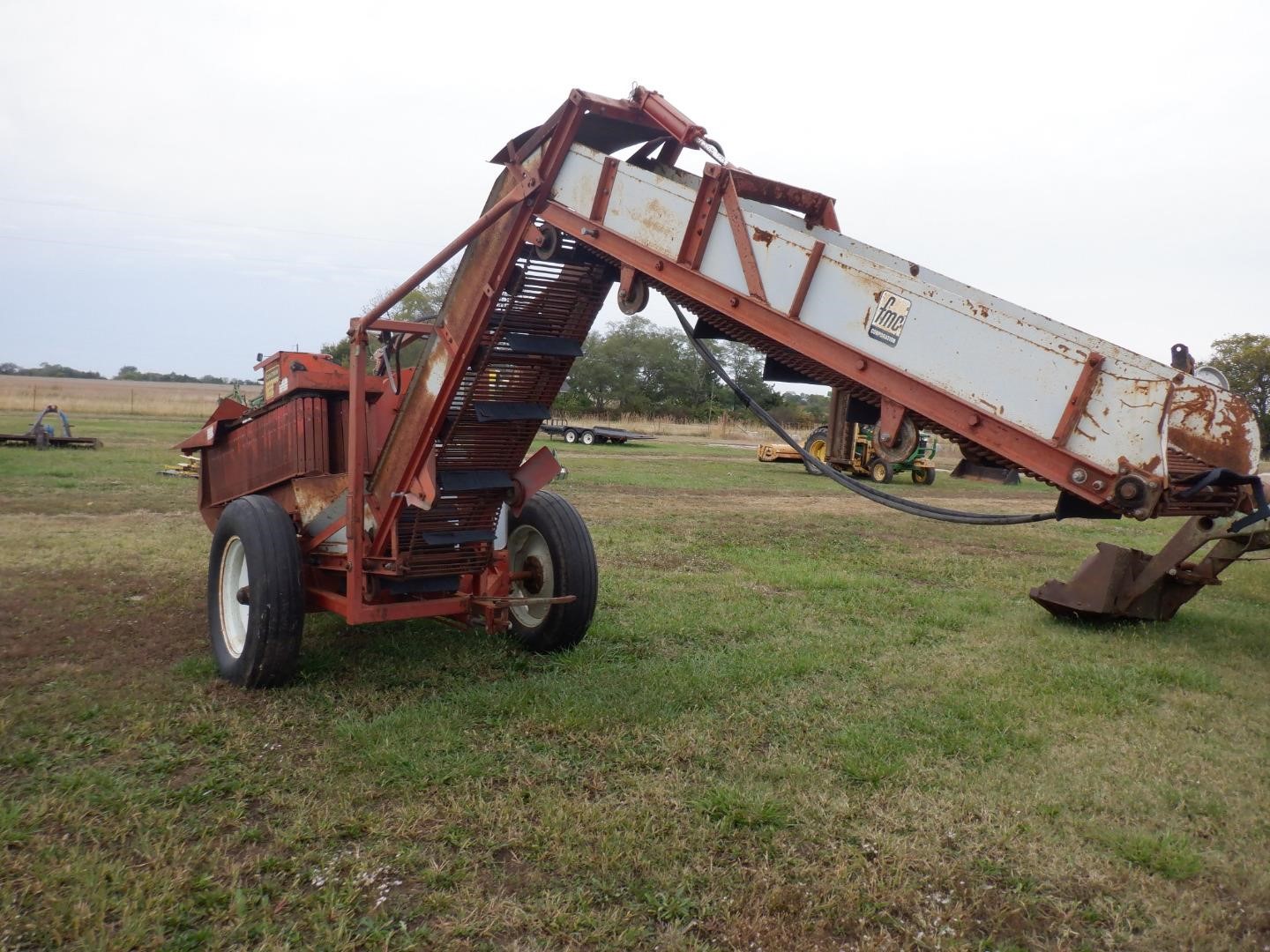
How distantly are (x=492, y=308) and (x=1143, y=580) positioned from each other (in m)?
5.44

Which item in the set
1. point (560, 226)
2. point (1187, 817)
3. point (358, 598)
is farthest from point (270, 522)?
point (1187, 817)

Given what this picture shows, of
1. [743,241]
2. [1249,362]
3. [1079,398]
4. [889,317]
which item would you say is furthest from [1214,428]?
[1249,362]

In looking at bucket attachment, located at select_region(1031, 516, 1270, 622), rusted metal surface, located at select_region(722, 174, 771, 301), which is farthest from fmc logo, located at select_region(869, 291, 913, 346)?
bucket attachment, located at select_region(1031, 516, 1270, 622)

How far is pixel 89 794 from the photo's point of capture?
3.76 metres

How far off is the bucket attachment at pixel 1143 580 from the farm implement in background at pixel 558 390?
20 mm

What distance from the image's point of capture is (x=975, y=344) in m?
3.13

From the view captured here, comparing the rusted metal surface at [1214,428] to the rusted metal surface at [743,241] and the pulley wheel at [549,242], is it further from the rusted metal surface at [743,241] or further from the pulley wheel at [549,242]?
the pulley wheel at [549,242]

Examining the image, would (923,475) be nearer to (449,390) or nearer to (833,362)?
(449,390)

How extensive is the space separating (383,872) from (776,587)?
567cm

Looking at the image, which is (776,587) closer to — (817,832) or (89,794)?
(817,832)

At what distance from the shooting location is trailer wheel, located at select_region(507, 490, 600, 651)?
5836 millimetres

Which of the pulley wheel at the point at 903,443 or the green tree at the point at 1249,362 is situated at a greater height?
the green tree at the point at 1249,362

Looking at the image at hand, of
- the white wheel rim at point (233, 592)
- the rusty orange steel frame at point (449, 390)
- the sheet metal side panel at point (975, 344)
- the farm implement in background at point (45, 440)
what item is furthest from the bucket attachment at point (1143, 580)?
the farm implement in background at point (45, 440)

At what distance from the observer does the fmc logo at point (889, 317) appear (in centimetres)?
328
